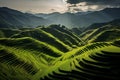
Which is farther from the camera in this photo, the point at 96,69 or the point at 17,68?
the point at 17,68

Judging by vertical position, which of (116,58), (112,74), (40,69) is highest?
(116,58)

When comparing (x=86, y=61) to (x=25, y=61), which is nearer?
(x=86, y=61)

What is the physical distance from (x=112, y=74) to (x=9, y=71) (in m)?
86.0

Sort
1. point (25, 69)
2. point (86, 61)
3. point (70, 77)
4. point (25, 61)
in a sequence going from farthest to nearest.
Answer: point (25, 61) → point (25, 69) → point (86, 61) → point (70, 77)

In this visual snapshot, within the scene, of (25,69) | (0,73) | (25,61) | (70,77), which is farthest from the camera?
(25,61)

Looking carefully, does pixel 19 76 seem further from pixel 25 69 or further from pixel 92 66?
pixel 92 66

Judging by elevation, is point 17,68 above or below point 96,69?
below

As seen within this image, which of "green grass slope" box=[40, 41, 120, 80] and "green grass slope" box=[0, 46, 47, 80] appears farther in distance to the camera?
"green grass slope" box=[0, 46, 47, 80]

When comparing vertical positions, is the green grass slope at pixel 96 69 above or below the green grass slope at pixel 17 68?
above

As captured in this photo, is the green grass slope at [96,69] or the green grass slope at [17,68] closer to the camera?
the green grass slope at [96,69]

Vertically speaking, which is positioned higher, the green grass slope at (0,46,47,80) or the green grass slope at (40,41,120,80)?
the green grass slope at (40,41,120,80)

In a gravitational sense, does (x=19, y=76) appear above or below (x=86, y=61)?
below

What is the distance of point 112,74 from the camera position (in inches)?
4975

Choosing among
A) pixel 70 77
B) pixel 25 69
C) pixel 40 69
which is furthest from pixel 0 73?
pixel 70 77
